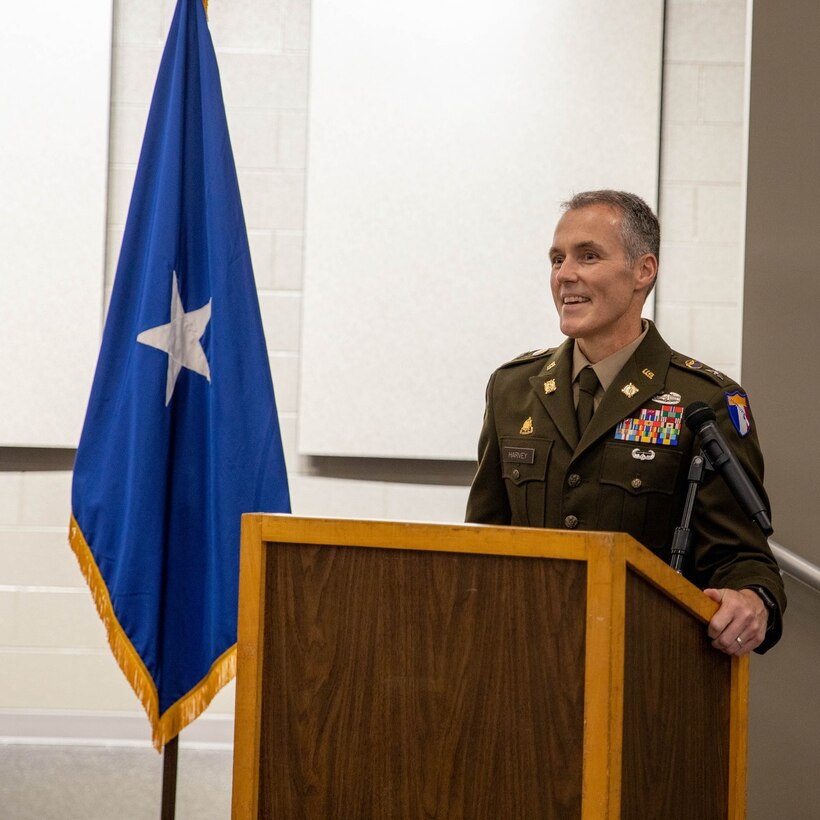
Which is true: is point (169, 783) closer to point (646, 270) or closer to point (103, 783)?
point (103, 783)

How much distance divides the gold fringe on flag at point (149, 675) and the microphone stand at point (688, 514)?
0.96 metres

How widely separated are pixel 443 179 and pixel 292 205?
15.0 inches

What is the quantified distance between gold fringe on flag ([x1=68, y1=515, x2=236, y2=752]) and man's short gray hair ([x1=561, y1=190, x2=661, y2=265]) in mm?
1024

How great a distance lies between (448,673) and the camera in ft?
3.32

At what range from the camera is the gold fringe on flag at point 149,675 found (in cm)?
189

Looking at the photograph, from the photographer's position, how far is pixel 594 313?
1.72 metres

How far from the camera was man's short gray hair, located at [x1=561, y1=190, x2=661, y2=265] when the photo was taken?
1.74 m

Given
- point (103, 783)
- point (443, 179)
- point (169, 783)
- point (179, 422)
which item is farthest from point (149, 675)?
point (443, 179)

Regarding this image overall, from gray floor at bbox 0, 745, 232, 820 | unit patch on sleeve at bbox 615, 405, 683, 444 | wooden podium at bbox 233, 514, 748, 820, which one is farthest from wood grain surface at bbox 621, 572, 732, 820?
gray floor at bbox 0, 745, 232, 820

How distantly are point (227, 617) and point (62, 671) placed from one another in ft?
2.65

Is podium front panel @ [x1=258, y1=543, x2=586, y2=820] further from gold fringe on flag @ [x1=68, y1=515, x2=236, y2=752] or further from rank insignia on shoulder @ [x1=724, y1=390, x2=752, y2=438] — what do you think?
gold fringe on flag @ [x1=68, y1=515, x2=236, y2=752]

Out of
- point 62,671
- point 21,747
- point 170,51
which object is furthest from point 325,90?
point 21,747

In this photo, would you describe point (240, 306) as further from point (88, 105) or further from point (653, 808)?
point (653, 808)

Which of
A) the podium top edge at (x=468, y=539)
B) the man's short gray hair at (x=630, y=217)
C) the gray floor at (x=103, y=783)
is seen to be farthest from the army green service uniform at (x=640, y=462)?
the gray floor at (x=103, y=783)
